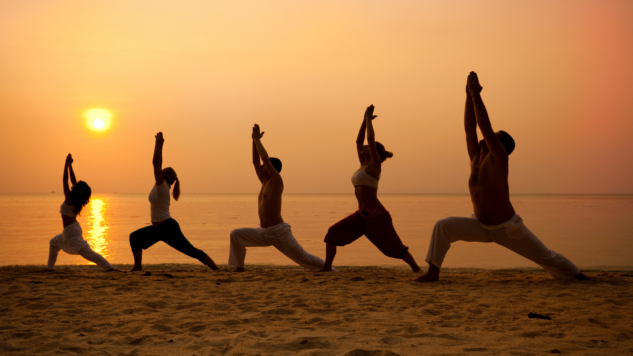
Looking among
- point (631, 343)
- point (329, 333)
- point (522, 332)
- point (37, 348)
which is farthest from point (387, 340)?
point (37, 348)

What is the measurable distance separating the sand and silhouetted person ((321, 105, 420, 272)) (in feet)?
2.91

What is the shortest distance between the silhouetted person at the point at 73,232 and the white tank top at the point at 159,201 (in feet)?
3.44

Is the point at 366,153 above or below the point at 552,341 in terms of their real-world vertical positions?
above

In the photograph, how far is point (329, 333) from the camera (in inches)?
158

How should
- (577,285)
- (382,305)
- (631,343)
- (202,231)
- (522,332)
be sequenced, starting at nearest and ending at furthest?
(631,343)
(522,332)
(382,305)
(577,285)
(202,231)

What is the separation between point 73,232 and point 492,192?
20.7ft

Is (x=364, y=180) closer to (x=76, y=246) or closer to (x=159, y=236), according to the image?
(x=159, y=236)

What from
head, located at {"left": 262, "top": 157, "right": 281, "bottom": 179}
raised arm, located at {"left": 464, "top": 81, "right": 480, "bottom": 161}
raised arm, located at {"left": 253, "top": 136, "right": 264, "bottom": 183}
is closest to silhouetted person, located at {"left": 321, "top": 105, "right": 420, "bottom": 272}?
head, located at {"left": 262, "top": 157, "right": 281, "bottom": 179}

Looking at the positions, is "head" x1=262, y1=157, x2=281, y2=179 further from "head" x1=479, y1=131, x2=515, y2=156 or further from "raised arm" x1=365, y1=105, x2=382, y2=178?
"head" x1=479, y1=131, x2=515, y2=156

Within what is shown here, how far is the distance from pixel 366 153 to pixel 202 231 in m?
11.8

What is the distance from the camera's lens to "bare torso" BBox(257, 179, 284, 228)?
8.02 metres

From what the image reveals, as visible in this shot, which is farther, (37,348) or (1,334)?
(1,334)

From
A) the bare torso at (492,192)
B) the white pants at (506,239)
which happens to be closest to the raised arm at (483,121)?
the bare torso at (492,192)

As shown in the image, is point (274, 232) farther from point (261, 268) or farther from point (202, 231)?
point (202, 231)
